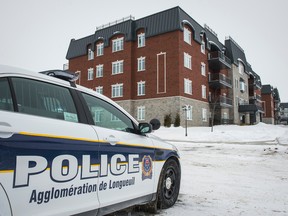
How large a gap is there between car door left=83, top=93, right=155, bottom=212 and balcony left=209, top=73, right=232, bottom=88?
33.4 metres

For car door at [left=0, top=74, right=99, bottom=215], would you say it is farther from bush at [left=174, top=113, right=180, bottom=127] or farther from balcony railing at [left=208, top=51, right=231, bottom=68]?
balcony railing at [left=208, top=51, right=231, bottom=68]

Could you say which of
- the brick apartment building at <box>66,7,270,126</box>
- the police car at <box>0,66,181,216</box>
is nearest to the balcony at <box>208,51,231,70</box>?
the brick apartment building at <box>66,7,270,126</box>

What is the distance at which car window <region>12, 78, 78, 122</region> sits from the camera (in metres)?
2.33

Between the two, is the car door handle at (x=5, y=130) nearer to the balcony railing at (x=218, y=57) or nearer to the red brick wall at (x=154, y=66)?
the red brick wall at (x=154, y=66)

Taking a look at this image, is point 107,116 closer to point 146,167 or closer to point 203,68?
point 146,167

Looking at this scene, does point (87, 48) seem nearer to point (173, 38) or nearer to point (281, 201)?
point (173, 38)

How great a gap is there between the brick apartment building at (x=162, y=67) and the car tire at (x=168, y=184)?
24483mm

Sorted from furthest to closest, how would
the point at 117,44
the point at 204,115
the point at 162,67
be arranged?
the point at 117,44, the point at 204,115, the point at 162,67

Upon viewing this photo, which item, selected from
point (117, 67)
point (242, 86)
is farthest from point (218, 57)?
point (117, 67)

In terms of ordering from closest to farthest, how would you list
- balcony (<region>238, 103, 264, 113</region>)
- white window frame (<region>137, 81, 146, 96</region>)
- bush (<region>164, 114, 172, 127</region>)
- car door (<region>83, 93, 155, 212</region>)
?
car door (<region>83, 93, 155, 212</region>)
bush (<region>164, 114, 172, 127</region>)
white window frame (<region>137, 81, 146, 96</region>)
balcony (<region>238, 103, 264, 113</region>)

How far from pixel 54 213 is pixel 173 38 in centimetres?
2905

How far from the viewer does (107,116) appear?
10.8 feet

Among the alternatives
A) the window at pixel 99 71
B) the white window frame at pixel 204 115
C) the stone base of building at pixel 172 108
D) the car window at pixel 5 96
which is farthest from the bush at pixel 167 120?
the car window at pixel 5 96

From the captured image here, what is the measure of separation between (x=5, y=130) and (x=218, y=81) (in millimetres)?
35160
